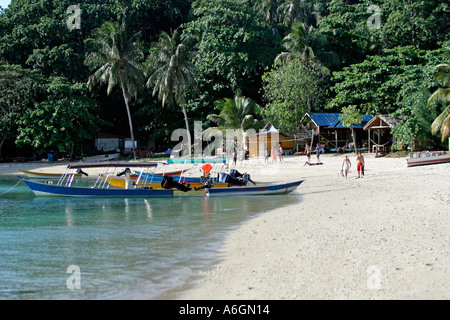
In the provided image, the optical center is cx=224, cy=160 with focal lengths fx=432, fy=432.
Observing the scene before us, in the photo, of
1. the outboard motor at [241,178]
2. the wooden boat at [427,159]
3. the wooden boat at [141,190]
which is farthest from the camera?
the wooden boat at [427,159]

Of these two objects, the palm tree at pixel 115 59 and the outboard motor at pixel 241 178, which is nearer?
the outboard motor at pixel 241 178

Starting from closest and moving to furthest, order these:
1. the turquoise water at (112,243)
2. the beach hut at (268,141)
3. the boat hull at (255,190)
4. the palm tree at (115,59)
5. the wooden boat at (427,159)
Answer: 1. the turquoise water at (112,243)
2. the boat hull at (255,190)
3. the wooden boat at (427,159)
4. the beach hut at (268,141)
5. the palm tree at (115,59)

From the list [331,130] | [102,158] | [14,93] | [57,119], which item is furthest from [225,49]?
[14,93]

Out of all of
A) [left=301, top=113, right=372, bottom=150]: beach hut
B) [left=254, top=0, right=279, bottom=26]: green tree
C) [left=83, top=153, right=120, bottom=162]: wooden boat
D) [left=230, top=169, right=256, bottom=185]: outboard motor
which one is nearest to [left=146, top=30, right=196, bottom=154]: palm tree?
[left=83, top=153, right=120, bottom=162]: wooden boat

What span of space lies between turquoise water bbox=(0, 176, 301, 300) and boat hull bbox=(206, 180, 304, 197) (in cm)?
28

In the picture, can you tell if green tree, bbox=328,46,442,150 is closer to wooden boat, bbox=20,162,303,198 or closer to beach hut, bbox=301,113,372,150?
beach hut, bbox=301,113,372,150

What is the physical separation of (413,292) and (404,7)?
47108 millimetres

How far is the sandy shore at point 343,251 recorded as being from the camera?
6.92 meters

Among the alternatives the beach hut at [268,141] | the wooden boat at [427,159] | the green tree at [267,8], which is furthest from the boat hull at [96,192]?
the green tree at [267,8]

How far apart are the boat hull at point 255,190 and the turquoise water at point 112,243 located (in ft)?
0.91

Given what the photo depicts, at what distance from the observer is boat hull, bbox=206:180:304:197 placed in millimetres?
19078

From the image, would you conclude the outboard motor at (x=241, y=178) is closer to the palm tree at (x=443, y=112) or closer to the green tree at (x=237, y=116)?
the palm tree at (x=443, y=112)

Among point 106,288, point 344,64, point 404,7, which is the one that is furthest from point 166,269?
point 404,7
